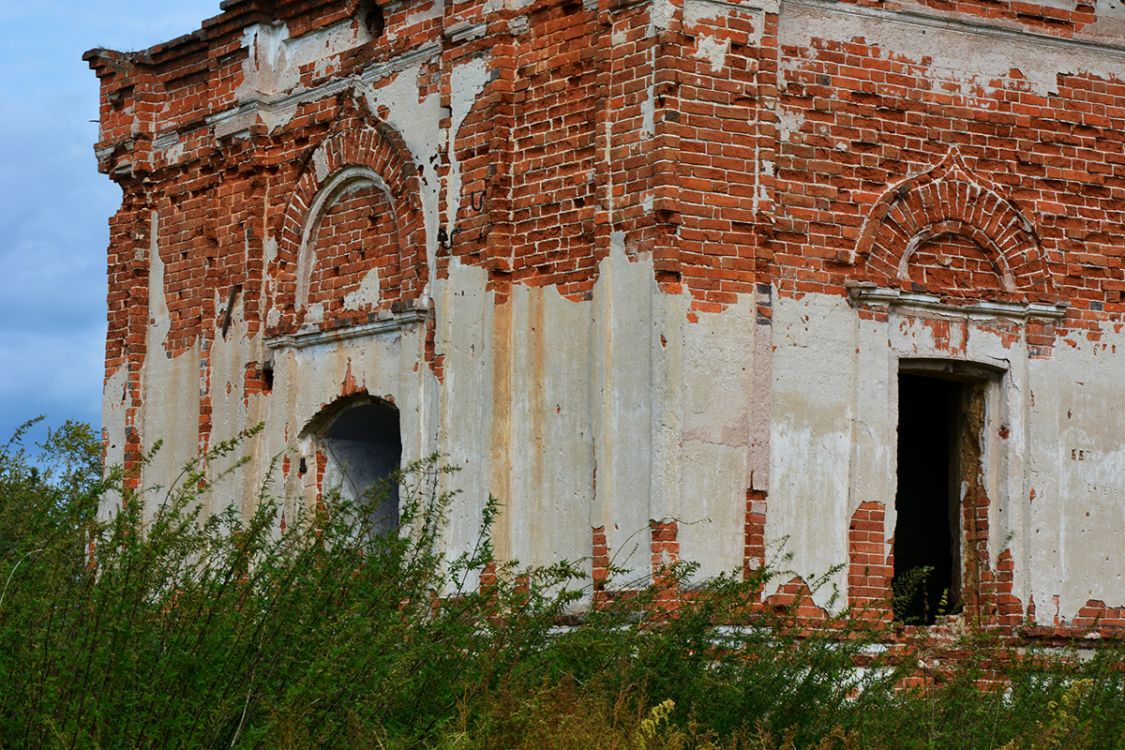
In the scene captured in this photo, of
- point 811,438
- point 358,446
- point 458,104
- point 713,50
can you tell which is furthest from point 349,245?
point 811,438

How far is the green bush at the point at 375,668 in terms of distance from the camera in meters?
7.12

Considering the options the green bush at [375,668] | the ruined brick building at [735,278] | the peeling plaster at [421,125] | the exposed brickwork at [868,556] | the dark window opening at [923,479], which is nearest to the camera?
the green bush at [375,668]

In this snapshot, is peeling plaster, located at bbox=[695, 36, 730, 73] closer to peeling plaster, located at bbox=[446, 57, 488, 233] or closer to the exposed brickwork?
peeling plaster, located at bbox=[446, 57, 488, 233]

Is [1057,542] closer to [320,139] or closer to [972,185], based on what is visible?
[972,185]

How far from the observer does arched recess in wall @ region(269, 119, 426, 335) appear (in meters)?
13.1

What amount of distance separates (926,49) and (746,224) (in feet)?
6.24

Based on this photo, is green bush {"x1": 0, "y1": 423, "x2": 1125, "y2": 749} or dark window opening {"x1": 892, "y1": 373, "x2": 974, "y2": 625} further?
dark window opening {"x1": 892, "y1": 373, "x2": 974, "y2": 625}

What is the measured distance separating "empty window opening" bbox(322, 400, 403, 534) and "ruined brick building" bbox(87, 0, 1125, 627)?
56 mm

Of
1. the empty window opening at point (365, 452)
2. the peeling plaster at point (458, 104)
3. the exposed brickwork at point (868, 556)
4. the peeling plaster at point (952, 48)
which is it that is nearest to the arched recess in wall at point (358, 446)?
the empty window opening at point (365, 452)

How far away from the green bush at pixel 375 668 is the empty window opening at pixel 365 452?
4.04m

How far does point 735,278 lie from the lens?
444 inches

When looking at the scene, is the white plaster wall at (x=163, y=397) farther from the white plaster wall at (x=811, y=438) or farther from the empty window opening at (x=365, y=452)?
the white plaster wall at (x=811, y=438)

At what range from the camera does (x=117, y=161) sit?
16.0 meters

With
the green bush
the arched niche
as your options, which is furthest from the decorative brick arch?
the arched niche
